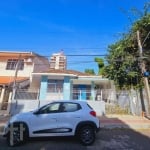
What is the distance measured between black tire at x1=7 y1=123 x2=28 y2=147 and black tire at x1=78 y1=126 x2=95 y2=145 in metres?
2.27

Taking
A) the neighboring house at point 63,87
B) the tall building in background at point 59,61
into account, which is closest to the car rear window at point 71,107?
the neighboring house at point 63,87

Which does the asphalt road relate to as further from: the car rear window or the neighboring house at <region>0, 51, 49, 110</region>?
the neighboring house at <region>0, 51, 49, 110</region>

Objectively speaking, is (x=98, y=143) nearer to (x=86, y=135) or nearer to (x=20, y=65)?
(x=86, y=135)

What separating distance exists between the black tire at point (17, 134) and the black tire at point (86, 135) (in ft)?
7.45

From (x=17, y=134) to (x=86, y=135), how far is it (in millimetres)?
2828

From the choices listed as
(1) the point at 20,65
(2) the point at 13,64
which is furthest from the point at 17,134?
(2) the point at 13,64

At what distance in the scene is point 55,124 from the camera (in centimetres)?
862

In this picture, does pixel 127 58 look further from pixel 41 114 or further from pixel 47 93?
pixel 41 114

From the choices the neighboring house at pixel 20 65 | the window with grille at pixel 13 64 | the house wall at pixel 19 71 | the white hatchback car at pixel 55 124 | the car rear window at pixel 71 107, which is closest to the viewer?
the white hatchback car at pixel 55 124

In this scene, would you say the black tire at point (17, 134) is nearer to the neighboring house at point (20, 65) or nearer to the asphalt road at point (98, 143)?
the asphalt road at point (98, 143)

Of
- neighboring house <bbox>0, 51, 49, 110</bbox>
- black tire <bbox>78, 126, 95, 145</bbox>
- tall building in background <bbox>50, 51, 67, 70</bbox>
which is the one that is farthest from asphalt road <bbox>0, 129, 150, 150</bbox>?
tall building in background <bbox>50, 51, 67, 70</bbox>

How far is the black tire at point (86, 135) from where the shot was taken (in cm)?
861

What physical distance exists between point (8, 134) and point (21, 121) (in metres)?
0.72

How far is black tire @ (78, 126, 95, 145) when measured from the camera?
8.61 meters
